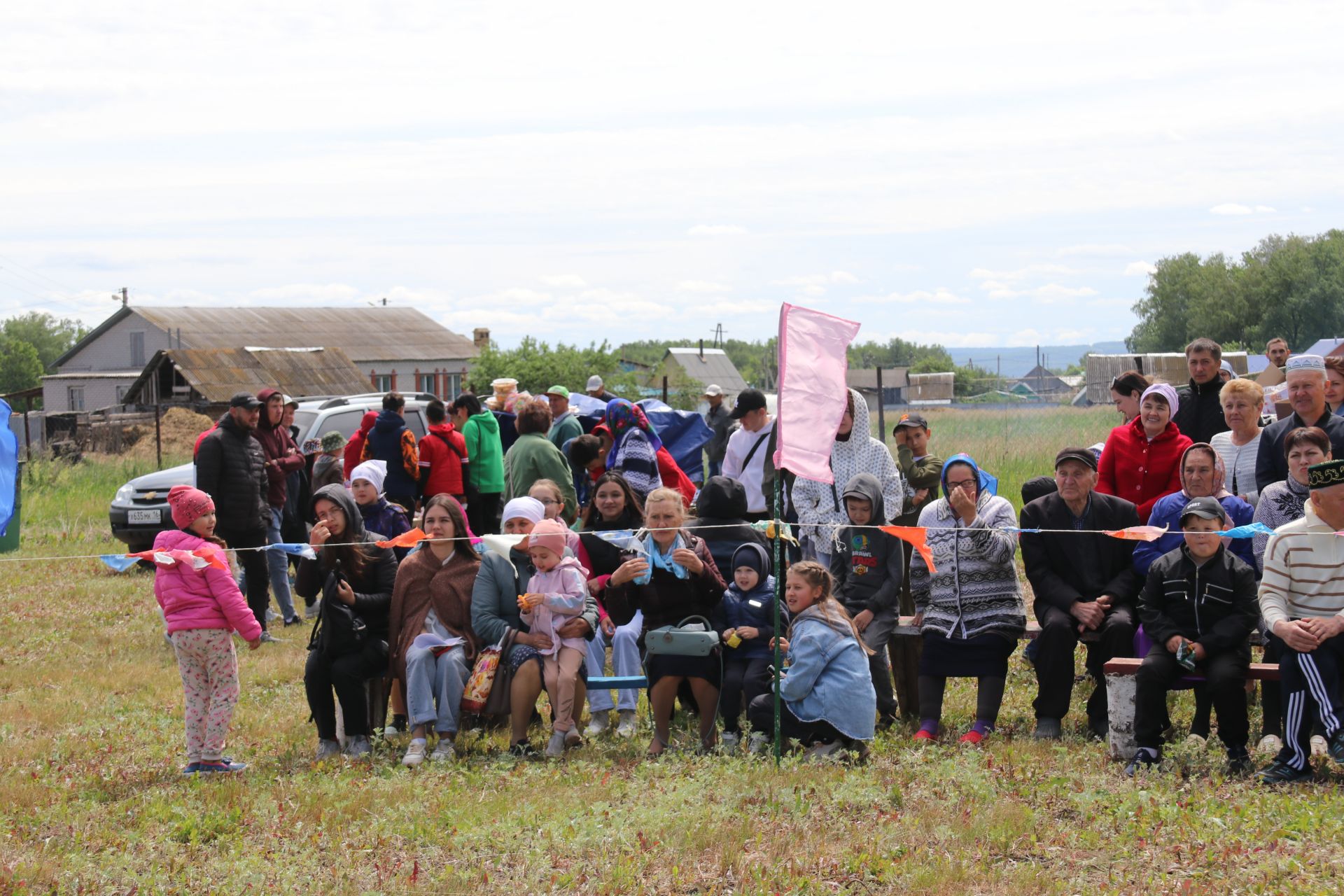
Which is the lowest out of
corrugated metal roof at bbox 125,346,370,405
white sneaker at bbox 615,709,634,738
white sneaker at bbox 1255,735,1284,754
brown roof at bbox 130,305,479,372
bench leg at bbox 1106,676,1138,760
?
white sneaker at bbox 615,709,634,738

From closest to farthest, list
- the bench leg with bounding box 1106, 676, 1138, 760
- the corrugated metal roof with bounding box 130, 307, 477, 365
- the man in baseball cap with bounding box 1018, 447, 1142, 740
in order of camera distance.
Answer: the bench leg with bounding box 1106, 676, 1138, 760, the man in baseball cap with bounding box 1018, 447, 1142, 740, the corrugated metal roof with bounding box 130, 307, 477, 365

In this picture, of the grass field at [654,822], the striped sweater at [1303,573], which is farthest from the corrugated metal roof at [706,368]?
the striped sweater at [1303,573]

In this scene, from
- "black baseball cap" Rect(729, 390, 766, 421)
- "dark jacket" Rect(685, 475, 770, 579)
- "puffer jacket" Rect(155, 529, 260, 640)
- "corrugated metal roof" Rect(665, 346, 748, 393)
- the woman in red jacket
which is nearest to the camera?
"puffer jacket" Rect(155, 529, 260, 640)

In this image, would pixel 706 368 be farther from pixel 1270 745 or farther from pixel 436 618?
pixel 1270 745

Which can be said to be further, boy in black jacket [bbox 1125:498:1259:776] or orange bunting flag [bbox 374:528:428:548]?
orange bunting flag [bbox 374:528:428:548]

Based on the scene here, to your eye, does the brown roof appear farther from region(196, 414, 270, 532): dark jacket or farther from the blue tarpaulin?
the blue tarpaulin

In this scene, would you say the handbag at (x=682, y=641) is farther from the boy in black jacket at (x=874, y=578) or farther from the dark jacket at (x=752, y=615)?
the boy in black jacket at (x=874, y=578)

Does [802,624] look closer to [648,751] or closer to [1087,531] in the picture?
[648,751]

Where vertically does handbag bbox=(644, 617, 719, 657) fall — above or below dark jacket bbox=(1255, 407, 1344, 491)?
below

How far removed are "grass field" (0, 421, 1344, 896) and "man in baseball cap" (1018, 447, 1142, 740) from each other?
369mm

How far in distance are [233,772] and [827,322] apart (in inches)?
166

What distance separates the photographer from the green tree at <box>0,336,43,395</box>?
3974 inches

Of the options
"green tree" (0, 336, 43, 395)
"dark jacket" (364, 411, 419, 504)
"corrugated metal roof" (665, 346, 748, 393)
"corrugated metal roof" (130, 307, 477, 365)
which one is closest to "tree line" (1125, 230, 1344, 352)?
"corrugated metal roof" (665, 346, 748, 393)

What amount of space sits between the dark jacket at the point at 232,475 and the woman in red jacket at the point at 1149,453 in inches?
267
